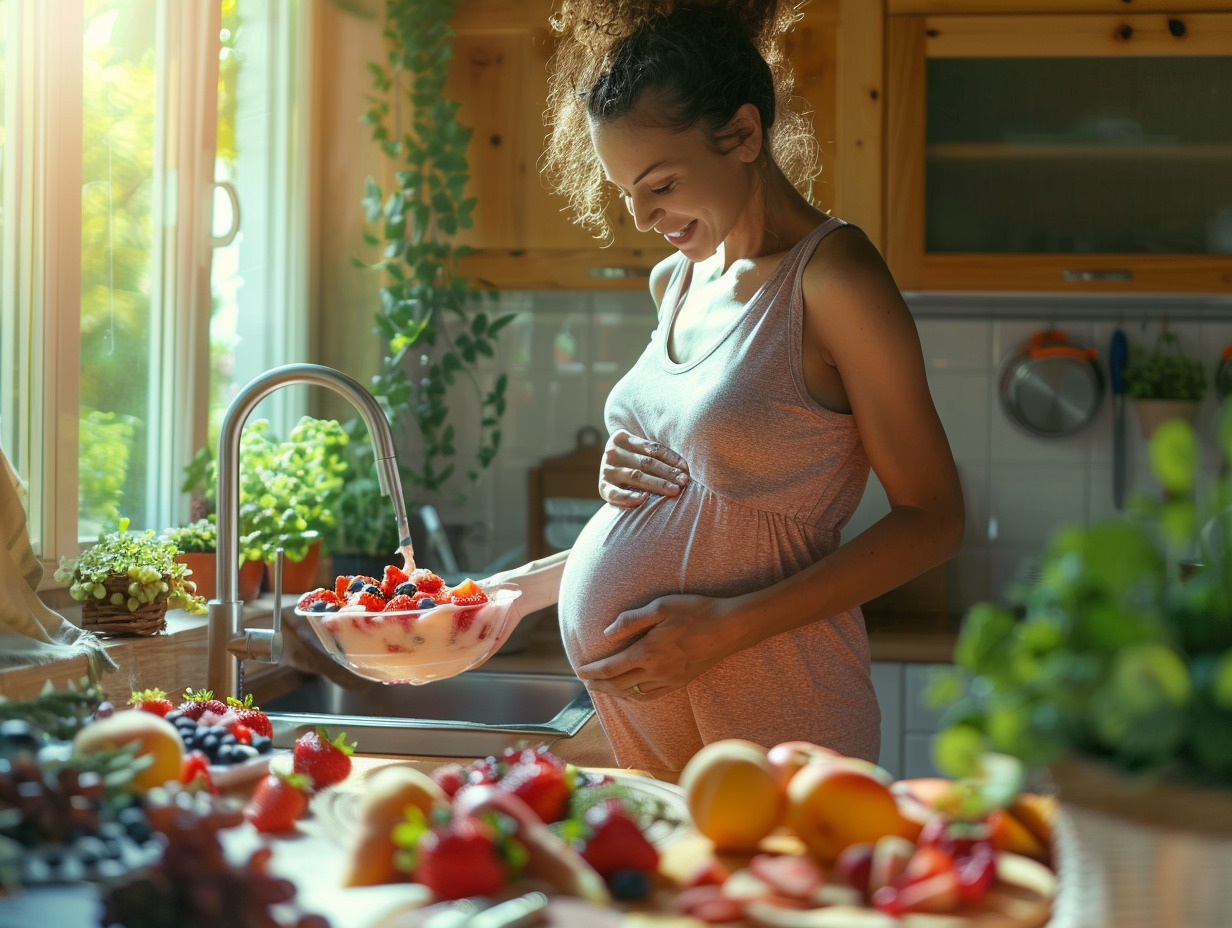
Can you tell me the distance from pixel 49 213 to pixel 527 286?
3.27ft

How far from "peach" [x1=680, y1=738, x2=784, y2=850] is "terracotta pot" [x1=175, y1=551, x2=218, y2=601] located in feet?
4.04

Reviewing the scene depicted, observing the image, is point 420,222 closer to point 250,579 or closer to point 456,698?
point 250,579

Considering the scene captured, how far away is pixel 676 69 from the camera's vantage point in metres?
1.25

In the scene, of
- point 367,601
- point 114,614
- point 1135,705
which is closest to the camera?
point 1135,705

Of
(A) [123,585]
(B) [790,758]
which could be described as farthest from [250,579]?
(B) [790,758]

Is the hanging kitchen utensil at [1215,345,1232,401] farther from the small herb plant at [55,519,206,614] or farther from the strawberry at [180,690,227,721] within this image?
the strawberry at [180,690,227,721]

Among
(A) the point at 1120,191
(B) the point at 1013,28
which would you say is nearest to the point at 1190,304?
(A) the point at 1120,191

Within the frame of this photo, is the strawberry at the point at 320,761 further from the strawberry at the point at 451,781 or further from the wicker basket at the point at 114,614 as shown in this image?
the wicker basket at the point at 114,614

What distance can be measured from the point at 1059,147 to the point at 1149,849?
2.07 metres

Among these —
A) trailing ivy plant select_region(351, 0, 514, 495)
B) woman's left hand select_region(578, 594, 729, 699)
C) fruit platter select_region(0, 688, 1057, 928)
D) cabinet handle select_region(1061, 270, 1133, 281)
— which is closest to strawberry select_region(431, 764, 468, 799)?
fruit platter select_region(0, 688, 1057, 928)

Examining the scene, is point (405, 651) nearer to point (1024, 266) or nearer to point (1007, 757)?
point (1007, 757)

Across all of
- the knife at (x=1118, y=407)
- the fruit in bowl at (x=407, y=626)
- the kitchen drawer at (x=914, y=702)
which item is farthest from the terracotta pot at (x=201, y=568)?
the knife at (x=1118, y=407)

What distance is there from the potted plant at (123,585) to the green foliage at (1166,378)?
191 centimetres

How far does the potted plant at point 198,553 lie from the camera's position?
1785 millimetres
